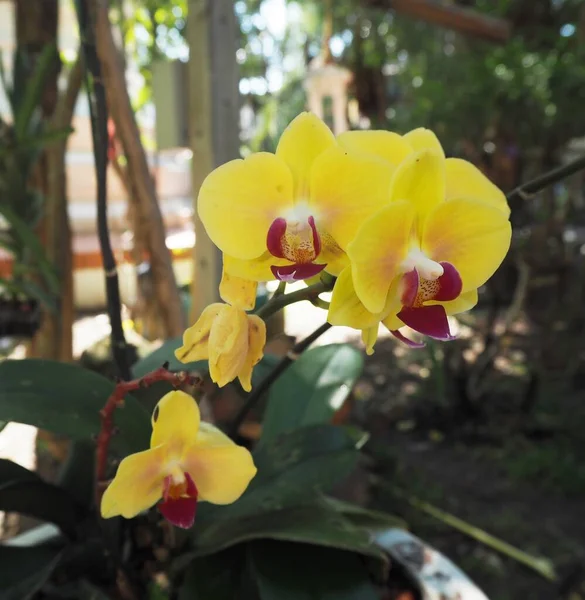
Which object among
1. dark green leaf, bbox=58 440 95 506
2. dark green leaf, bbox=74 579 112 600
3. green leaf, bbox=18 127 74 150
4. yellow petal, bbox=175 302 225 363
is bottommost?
dark green leaf, bbox=74 579 112 600

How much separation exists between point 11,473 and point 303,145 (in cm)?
33

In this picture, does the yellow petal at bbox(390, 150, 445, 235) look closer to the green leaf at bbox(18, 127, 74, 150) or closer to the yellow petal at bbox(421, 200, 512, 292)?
the yellow petal at bbox(421, 200, 512, 292)

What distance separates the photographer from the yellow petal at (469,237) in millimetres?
242

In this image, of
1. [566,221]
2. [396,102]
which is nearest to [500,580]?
[566,221]

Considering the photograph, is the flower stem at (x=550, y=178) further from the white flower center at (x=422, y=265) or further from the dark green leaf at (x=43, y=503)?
the dark green leaf at (x=43, y=503)

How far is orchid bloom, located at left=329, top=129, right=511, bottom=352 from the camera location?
0.23 m

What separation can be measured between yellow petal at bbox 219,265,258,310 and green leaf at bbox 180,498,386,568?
185mm

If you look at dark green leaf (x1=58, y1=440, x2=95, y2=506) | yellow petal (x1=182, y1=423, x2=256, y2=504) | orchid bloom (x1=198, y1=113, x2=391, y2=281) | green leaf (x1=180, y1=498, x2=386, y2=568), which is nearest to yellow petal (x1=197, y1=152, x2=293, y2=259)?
orchid bloom (x1=198, y1=113, x2=391, y2=281)

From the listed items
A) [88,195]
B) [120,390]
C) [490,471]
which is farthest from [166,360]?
[88,195]

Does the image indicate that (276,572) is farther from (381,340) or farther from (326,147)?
(381,340)

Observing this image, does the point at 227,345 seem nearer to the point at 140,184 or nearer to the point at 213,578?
the point at 213,578

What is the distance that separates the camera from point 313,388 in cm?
57

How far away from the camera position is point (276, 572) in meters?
0.41

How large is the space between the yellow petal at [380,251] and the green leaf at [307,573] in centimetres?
25
